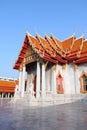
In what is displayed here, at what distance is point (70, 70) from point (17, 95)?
648 centimetres

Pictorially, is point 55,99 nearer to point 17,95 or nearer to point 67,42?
point 17,95

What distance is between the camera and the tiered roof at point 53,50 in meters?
14.8

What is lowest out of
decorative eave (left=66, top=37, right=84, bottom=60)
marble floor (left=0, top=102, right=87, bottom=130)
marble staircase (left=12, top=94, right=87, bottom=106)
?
marble staircase (left=12, top=94, right=87, bottom=106)

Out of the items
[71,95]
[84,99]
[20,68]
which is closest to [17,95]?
[20,68]

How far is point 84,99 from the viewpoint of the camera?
13781 mm

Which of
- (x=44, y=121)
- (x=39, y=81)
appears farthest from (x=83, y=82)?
(x=44, y=121)

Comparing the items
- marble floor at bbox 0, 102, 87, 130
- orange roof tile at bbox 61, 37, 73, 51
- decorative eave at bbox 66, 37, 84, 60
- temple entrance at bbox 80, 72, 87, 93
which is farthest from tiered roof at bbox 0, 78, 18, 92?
marble floor at bbox 0, 102, 87, 130

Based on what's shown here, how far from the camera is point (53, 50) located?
1633 centimetres

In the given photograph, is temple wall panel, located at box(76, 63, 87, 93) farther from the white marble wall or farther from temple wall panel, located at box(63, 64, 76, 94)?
temple wall panel, located at box(63, 64, 76, 94)

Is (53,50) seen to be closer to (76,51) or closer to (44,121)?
(76,51)

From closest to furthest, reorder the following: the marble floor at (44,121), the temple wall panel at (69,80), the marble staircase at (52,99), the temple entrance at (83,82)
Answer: the marble floor at (44,121)
the marble staircase at (52,99)
the temple entrance at (83,82)
the temple wall panel at (69,80)

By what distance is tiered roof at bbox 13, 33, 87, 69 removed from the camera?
14.8 m

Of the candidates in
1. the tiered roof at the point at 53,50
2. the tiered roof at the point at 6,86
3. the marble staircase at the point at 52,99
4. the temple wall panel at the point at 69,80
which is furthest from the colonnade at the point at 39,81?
the tiered roof at the point at 6,86

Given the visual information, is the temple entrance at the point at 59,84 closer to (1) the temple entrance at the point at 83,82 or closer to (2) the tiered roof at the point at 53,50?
(2) the tiered roof at the point at 53,50
